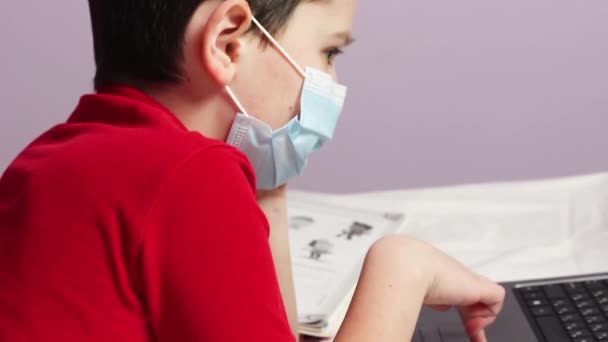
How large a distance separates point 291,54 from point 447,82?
1.19 metres

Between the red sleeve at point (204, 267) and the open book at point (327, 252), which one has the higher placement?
the red sleeve at point (204, 267)

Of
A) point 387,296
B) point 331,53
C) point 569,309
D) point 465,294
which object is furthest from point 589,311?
point 331,53

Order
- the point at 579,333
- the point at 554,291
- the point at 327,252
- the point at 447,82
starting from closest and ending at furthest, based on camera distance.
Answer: the point at 579,333 → the point at 554,291 → the point at 327,252 → the point at 447,82

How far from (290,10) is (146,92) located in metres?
0.14

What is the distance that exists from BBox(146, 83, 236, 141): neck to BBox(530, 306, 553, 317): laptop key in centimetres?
36

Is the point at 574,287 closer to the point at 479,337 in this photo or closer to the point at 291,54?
the point at 479,337

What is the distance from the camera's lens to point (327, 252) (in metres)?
1.18

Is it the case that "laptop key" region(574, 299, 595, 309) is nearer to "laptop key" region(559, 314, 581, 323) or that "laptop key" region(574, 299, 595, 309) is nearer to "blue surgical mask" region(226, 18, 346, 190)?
"laptop key" region(559, 314, 581, 323)

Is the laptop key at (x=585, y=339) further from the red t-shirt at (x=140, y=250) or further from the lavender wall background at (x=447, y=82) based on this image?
the lavender wall background at (x=447, y=82)

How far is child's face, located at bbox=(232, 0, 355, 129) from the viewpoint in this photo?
0.81 metres

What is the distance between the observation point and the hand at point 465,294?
2.74 feet

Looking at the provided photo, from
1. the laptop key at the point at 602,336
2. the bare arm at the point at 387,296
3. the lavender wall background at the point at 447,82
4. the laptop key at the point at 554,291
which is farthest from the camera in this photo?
the lavender wall background at the point at 447,82

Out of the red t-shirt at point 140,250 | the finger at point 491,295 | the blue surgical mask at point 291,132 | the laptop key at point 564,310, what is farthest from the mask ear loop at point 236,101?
the laptop key at point 564,310

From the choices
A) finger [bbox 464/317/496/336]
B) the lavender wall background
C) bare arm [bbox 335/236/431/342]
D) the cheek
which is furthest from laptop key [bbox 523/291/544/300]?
the lavender wall background
